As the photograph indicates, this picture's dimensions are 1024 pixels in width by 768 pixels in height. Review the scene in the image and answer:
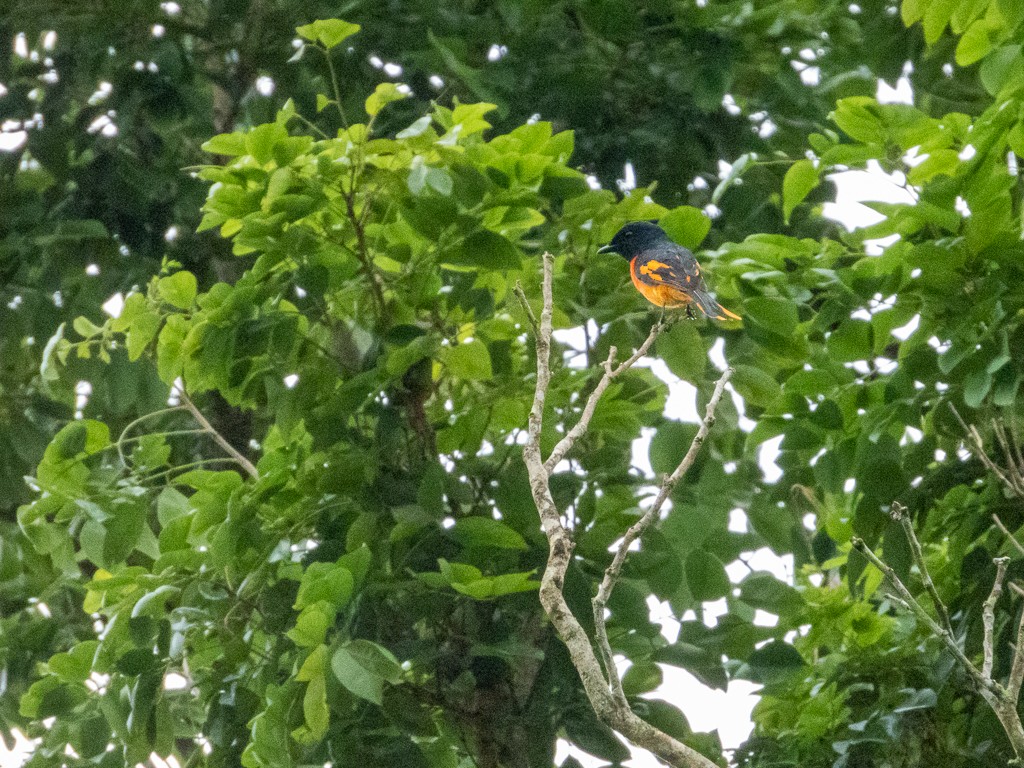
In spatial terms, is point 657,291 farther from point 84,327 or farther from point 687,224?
point 84,327

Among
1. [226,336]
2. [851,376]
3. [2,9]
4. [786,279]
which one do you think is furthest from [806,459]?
[2,9]

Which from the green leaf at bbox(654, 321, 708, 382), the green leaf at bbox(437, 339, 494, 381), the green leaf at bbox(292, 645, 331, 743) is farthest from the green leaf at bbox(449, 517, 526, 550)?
the green leaf at bbox(654, 321, 708, 382)

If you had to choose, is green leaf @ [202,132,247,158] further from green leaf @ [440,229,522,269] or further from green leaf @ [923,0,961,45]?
green leaf @ [923,0,961,45]

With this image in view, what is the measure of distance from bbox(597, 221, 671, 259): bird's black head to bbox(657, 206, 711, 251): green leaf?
0.41m

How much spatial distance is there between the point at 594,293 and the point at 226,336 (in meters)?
0.85

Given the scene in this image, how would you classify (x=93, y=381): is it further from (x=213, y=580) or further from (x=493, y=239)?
(x=493, y=239)

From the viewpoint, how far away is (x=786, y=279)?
3.08 m

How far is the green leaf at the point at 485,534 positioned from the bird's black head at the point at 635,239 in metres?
0.98

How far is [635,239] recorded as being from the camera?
3695 millimetres

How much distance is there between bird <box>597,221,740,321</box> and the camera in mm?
3232

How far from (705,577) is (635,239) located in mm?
1008

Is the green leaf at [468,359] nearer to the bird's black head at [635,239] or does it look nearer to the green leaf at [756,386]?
the green leaf at [756,386]

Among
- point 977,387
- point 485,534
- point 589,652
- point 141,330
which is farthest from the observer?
point 141,330

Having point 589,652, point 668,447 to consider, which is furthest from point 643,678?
point 589,652
